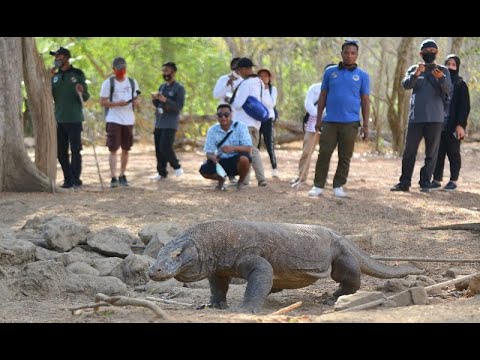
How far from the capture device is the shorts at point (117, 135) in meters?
13.5

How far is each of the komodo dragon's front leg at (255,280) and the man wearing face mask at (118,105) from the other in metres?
8.03

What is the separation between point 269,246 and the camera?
19.2 feet

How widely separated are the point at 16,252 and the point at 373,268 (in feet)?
9.63

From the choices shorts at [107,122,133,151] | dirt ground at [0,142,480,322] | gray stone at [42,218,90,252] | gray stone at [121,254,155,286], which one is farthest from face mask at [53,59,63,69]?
gray stone at [121,254,155,286]

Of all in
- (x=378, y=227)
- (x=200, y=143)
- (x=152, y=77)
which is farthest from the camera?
(x=152, y=77)

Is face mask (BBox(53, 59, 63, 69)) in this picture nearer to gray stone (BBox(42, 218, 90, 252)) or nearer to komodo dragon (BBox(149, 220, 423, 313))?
gray stone (BBox(42, 218, 90, 252))

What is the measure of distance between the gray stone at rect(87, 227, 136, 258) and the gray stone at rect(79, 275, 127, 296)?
1.24m

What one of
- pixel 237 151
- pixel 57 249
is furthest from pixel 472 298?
pixel 237 151

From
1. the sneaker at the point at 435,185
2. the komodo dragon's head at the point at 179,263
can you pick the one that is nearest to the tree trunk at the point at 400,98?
the sneaker at the point at 435,185

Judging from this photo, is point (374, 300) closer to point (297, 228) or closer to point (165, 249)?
point (297, 228)

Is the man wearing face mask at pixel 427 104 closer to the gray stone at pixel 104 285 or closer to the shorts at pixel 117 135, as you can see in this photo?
the shorts at pixel 117 135

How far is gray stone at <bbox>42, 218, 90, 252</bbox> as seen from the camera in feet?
26.4

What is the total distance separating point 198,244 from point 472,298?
1793 mm

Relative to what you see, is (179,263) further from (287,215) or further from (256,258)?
(287,215)
